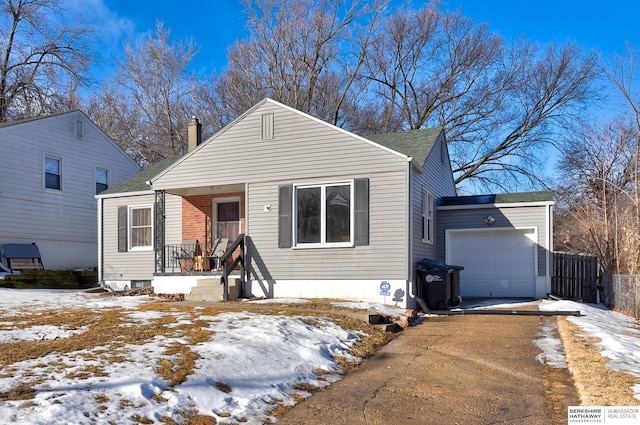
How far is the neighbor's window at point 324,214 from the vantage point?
12.1m

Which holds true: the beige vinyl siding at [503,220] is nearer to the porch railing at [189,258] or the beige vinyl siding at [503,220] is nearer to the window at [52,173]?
the porch railing at [189,258]

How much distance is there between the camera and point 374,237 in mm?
11719

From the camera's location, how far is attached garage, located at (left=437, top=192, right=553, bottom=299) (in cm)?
1409

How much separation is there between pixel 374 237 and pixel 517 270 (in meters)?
4.98

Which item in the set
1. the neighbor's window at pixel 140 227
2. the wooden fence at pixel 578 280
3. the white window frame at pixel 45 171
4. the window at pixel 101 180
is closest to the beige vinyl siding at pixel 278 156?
the neighbor's window at pixel 140 227

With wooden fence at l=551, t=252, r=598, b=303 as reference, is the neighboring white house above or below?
above

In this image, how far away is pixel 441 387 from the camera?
5617 millimetres

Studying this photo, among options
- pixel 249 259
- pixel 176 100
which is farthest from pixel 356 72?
pixel 249 259

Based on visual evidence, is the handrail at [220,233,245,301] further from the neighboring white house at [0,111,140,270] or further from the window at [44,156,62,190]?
the window at [44,156,62,190]

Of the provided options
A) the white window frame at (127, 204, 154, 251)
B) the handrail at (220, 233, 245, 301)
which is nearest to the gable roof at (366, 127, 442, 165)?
the handrail at (220, 233, 245, 301)

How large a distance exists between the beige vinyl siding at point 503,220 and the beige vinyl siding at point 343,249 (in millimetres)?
3897

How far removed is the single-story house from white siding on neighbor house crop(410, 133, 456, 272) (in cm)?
5

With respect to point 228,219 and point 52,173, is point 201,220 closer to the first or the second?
point 228,219

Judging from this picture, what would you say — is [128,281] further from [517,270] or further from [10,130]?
[517,270]
